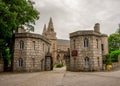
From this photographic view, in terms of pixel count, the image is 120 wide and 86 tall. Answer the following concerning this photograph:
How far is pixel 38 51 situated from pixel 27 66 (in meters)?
3.67

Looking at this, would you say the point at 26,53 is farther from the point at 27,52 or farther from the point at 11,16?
the point at 11,16

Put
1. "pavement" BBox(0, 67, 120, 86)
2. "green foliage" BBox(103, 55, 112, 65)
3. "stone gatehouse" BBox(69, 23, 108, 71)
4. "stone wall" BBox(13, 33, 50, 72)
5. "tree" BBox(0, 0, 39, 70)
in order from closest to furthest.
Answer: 1. "pavement" BBox(0, 67, 120, 86)
2. "tree" BBox(0, 0, 39, 70)
3. "stone gatehouse" BBox(69, 23, 108, 71)
4. "stone wall" BBox(13, 33, 50, 72)
5. "green foliage" BBox(103, 55, 112, 65)

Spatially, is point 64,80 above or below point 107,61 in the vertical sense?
below

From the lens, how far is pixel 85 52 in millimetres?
30406

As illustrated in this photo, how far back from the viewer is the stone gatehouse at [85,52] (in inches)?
1182

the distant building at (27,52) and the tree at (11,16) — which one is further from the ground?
the tree at (11,16)

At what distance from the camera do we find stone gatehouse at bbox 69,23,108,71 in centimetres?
3002

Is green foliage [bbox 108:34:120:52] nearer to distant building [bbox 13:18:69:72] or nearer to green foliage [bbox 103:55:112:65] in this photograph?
green foliage [bbox 103:55:112:65]

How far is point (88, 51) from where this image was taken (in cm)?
3030

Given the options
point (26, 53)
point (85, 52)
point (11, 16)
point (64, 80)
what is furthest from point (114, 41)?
point (64, 80)

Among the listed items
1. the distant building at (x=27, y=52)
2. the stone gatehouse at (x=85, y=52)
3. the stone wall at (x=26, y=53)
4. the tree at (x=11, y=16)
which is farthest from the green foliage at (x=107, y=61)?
the tree at (x=11, y=16)

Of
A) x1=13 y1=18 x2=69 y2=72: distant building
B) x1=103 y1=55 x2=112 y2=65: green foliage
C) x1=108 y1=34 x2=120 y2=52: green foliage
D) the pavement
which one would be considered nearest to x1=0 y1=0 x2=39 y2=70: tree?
x1=13 y1=18 x2=69 y2=72: distant building

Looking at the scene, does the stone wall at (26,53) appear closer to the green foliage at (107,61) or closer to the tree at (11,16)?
the tree at (11,16)

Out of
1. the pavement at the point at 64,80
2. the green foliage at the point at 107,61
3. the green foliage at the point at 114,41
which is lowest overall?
the pavement at the point at 64,80
